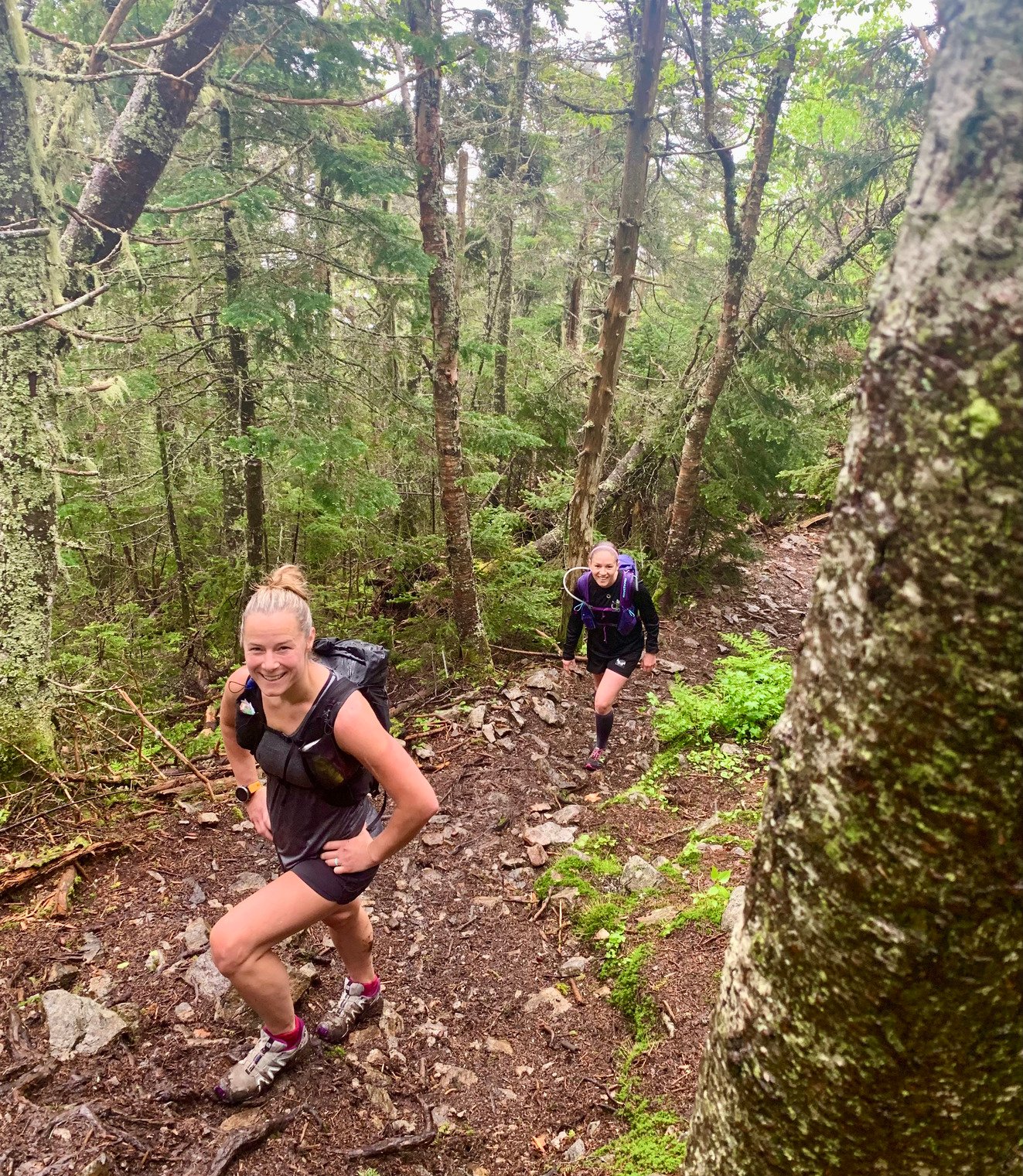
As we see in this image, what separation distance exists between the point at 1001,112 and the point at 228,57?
9236 mm

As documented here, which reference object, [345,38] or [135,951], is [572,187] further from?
[135,951]

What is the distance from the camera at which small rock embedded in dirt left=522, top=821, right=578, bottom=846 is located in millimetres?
5746

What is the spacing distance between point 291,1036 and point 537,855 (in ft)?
8.32

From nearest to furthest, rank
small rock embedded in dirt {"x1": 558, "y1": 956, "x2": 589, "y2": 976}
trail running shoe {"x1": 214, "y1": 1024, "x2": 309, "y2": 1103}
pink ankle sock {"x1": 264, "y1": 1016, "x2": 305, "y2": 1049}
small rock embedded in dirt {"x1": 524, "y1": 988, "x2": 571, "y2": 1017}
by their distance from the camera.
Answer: trail running shoe {"x1": 214, "y1": 1024, "x2": 309, "y2": 1103}, pink ankle sock {"x1": 264, "y1": 1016, "x2": 305, "y2": 1049}, small rock embedded in dirt {"x1": 524, "y1": 988, "x2": 571, "y2": 1017}, small rock embedded in dirt {"x1": 558, "y1": 956, "x2": 589, "y2": 976}

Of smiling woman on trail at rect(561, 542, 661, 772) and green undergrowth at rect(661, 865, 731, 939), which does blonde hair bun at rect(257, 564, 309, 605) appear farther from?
smiling woman on trail at rect(561, 542, 661, 772)

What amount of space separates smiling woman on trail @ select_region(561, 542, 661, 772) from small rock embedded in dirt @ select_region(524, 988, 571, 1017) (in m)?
2.95

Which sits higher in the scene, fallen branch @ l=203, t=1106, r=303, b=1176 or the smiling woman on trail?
the smiling woman on trail

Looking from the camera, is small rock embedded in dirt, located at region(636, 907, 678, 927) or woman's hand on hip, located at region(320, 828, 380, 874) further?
small rock embedded in dirt, located at region(636, 907, 678, 927)

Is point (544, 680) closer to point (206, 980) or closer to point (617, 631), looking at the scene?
point (617, 631)

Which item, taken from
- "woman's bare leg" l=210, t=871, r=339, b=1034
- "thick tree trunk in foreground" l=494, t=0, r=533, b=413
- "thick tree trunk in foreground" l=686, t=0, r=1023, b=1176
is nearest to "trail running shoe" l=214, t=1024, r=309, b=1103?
"woman's bare leg" l=210, t=871, r=339, b=1034

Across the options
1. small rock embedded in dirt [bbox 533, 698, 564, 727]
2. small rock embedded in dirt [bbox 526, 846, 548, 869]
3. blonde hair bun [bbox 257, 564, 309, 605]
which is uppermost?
blonde hair bun [bbox 257, 564, 309, 605]

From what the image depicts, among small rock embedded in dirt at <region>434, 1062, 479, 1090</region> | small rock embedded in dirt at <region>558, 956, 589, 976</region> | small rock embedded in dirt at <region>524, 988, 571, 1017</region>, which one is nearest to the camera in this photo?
small rock embedded in dirt at <region>434, 1062, 479, 1090</region>

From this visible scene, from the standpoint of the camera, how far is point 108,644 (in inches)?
325

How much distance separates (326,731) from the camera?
2.90 m
